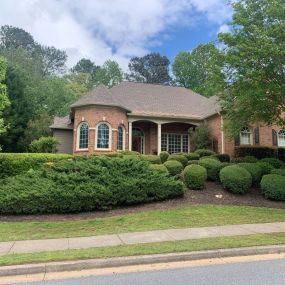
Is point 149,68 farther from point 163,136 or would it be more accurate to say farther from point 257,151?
point 257,151

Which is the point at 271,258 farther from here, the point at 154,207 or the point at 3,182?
the point at 3,182

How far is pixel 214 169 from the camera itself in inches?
627

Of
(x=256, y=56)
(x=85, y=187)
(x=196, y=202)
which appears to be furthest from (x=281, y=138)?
(x=85, y=187)

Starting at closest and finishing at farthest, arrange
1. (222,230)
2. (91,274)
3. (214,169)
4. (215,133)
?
(91,274), (222,230), (214,169), (215,133)

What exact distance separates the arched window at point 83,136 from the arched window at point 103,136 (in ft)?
2.72

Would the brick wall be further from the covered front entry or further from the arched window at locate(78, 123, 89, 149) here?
the covered front entry

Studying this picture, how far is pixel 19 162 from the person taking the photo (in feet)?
48.2

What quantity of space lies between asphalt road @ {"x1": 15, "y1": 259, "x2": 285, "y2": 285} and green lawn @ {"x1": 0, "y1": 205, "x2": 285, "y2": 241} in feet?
11.0

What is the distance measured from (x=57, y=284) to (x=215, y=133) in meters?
19.9

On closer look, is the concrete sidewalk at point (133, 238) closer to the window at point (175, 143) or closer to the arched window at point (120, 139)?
the arched window at point (120, 139)

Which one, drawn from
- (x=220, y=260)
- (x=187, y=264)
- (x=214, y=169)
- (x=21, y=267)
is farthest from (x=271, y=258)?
(x=214, y=169)

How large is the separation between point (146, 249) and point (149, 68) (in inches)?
2431

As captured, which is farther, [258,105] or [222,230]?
[258,105]

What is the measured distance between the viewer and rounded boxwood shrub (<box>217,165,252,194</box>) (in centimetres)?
1440
